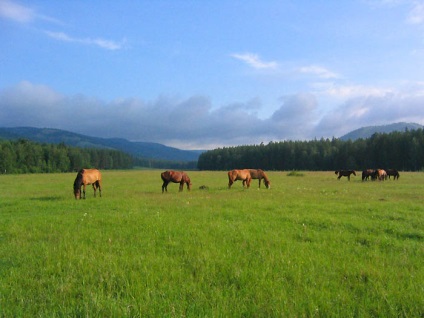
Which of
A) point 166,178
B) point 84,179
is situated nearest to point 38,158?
point 166,178

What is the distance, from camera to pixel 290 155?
127 meters

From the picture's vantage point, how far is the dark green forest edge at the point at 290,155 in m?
94.5

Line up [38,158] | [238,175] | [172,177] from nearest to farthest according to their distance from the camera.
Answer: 1. [172,177]
2. [238,175]
3. [38,158]

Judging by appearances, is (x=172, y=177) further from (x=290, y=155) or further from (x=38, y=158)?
(x=290, y=155)

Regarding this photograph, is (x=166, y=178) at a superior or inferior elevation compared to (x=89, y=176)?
inferior

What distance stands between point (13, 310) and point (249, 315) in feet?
11.9

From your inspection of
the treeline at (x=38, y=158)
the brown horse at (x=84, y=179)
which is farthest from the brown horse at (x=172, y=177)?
the treeline at (x=38, y=158)

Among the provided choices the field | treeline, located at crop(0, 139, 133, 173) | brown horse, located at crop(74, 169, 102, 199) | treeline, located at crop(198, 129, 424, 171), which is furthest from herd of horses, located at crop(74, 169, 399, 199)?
treeline, located at crop(0, 139, 133, 173)

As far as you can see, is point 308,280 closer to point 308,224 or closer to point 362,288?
point 362,288

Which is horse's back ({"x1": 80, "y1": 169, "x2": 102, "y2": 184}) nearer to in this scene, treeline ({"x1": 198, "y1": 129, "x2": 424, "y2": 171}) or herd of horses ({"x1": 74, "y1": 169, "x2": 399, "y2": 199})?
herd of horses ({"x1": 74, "y1": 169, "x2": 399, "y2": 199})

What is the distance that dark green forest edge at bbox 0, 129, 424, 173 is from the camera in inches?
3720

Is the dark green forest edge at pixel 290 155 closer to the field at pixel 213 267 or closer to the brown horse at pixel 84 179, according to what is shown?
the brown horse at pixel 84 179

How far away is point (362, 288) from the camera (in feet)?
17.9

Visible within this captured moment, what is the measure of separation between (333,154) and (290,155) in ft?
60.9
